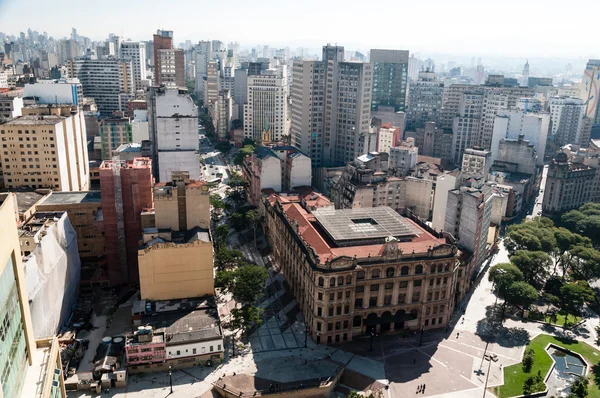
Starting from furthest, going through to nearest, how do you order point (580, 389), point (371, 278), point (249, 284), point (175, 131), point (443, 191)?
point (175, 131) → point (443, 191) → point (249, 284) → point (371, 278) → point (580, 389)

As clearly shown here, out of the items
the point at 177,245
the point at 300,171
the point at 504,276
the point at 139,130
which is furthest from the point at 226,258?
the point at 139,130

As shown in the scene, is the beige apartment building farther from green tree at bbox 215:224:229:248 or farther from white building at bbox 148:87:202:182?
green tree at bbox 215:224:229:248

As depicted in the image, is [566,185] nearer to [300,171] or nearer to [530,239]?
[530,239]

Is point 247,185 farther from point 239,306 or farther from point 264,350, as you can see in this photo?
point 264,350

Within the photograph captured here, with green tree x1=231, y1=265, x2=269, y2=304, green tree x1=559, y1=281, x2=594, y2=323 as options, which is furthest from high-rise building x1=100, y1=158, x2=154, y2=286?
green tree x1=559, y1=281, x2=594, y2=323

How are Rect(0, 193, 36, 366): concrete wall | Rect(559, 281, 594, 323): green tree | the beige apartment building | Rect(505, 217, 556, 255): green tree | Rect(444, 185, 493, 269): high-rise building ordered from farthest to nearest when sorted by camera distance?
Rect(505, 217, 556, 255): green tree → the beige apartment building → Rect(444, 185, 493, 269): high-rise building → Rect(559, 281, 594, 323): green tree → Rect(0, 193, 36, 366): concrete wall

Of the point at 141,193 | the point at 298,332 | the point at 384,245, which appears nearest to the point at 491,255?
the point at 384,245

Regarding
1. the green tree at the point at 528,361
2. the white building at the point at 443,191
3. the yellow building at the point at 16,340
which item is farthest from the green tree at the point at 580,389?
the yellow building at the point at 16,340
